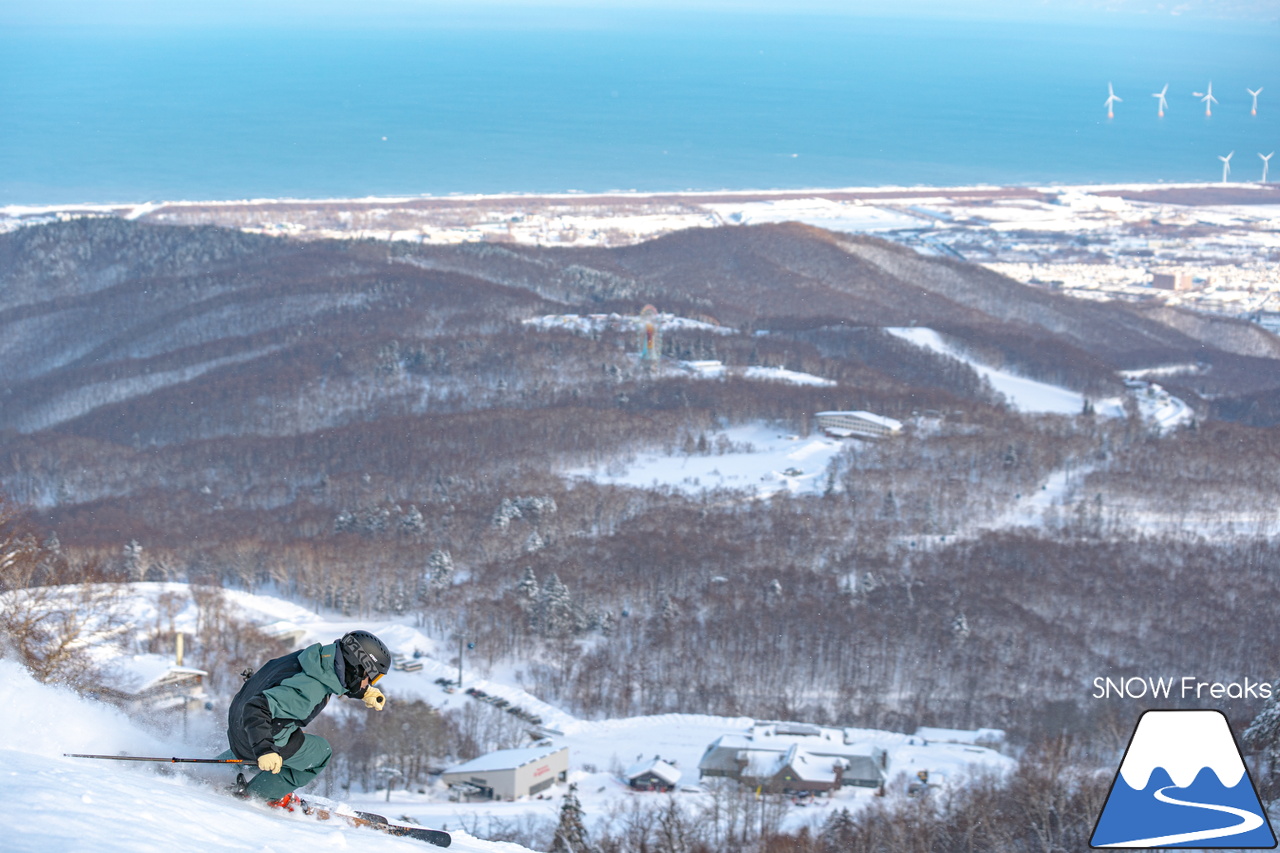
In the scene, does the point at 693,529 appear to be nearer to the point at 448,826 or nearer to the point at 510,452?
the point at 510,452

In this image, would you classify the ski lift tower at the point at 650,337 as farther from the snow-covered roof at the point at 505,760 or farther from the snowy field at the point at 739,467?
the snow-covered roof at the point at 505,760

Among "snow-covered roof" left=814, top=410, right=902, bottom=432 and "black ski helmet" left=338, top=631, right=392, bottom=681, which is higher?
"black ski helmet" left=338, top=631, right=392, bottom=681

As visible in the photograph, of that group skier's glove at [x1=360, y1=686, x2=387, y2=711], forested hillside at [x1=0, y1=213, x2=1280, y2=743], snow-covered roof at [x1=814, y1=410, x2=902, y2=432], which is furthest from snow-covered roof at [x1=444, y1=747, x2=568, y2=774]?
snow-covered roof at [x1=814, y1=410, x2=902, y2=432]

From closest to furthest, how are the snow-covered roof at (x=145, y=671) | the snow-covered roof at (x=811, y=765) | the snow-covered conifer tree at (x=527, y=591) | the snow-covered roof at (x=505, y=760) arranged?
the snow-covered roof at (x=145, y=671), the snow-covered roof at (x=811, y=765), the snow-covered roof at (x=505, y=760), the snow-covered conifer tree at (x=527, y=591)

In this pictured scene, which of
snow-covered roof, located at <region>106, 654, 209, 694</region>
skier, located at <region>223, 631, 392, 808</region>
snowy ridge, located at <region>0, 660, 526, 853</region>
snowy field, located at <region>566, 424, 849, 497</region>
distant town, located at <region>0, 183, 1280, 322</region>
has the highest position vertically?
distant town, located at <region>0, 183, 1280, 322</region>

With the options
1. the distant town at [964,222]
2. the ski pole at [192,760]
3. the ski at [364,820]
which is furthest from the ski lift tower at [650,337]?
the ski pole at [192,760]

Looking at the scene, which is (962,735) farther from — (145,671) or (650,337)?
(650,337)

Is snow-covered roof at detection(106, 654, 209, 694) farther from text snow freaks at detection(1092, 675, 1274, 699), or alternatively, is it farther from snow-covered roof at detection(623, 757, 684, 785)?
text snow freaks at detection(1092, 675, 1274, 699)
